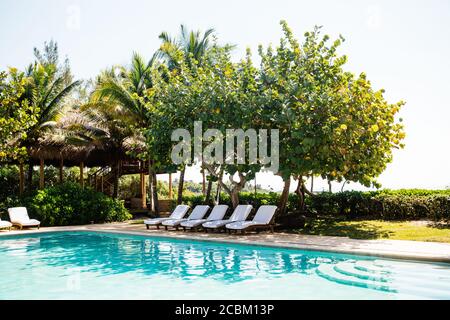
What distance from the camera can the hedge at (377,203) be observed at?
17.1m

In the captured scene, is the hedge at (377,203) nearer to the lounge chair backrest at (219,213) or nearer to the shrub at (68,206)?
the lounge chair backrest at (219,213)

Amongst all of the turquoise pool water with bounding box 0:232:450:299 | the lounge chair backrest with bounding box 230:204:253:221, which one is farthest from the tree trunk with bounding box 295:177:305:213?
the turquoise pool water with bounding box 0:232:450:299

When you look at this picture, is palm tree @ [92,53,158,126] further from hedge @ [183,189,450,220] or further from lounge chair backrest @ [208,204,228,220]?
lounge chair backrest @ [208,204,228,220]

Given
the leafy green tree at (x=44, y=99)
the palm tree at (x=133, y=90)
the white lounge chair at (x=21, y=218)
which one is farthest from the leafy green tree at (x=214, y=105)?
the leafy green tree at (x=44, y=99)

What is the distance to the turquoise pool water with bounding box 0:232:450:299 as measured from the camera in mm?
7941

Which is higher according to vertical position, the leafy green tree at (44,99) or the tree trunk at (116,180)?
the leafy green tree at (44,99)

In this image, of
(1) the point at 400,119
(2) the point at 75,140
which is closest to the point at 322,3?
(1) the point at 400,119

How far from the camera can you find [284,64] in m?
16.0

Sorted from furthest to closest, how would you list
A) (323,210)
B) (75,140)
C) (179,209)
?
(75,140) < (323,210) < (179,209)

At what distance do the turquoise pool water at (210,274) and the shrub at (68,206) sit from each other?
→ 5604 millimetres

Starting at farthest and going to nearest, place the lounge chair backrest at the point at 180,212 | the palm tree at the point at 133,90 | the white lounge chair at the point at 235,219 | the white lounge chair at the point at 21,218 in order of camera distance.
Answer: the palm tree at the point at 133,90 → the lounge chair backrest at the point at 180,212 → the white lounge chair at the point at 21,218 → the white lounge chair at the point at 235,219

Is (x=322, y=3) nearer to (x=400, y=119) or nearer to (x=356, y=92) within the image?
(x=356, y=92)

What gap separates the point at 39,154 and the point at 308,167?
13.8 meters

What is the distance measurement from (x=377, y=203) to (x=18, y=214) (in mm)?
14560
